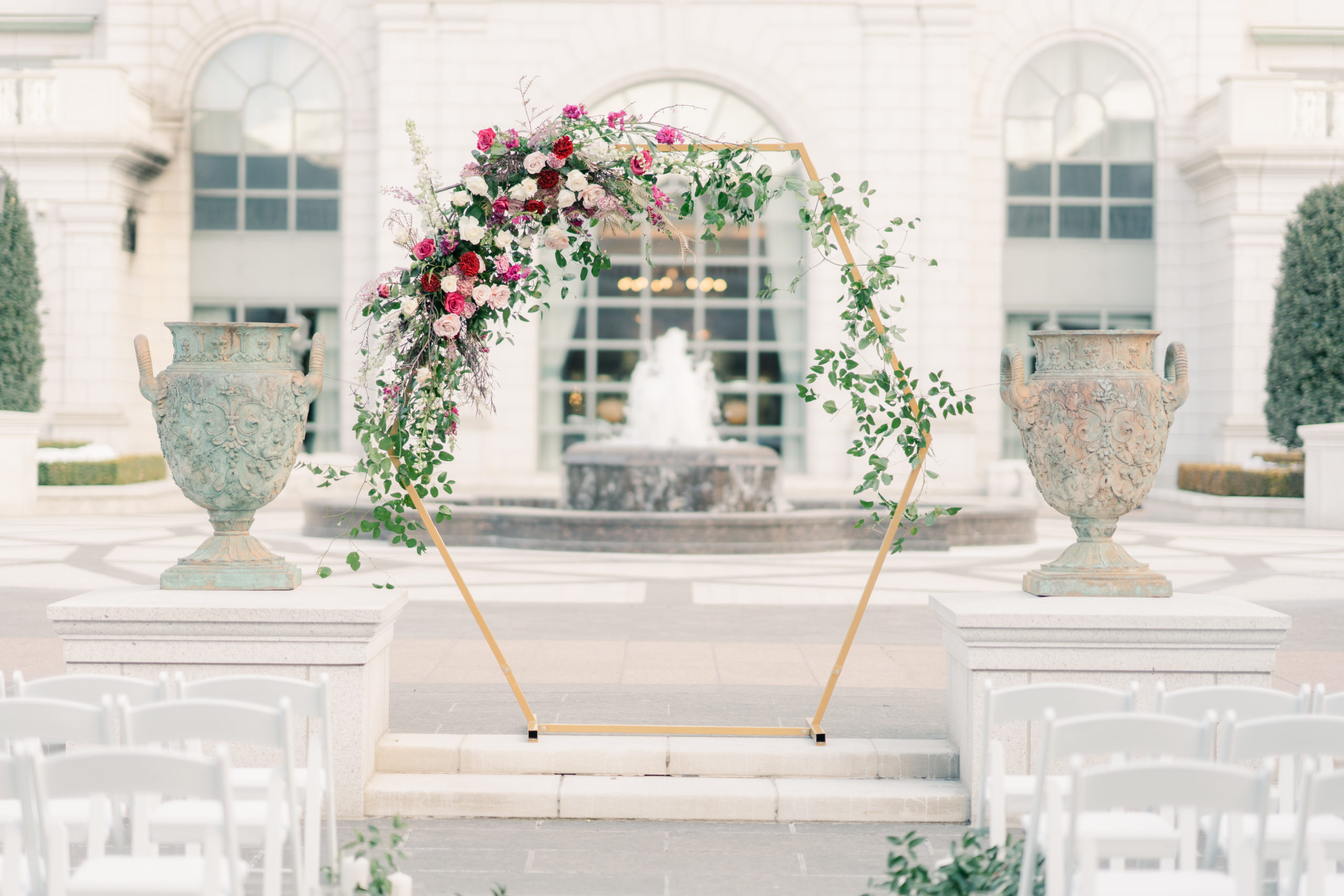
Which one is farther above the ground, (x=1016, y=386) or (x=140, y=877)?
(x=1016, y=386)

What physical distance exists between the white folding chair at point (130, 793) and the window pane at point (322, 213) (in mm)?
23051

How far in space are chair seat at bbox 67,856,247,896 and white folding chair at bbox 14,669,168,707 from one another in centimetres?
77

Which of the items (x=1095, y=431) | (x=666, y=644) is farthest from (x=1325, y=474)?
(x=1095, y=431)

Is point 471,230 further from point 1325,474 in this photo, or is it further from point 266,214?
point 266,214

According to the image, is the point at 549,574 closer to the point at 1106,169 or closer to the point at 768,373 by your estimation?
the point at 768,373

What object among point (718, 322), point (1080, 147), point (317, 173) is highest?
point (1080, 147)

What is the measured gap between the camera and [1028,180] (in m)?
25.9

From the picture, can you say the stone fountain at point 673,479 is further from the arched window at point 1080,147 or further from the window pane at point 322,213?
the arched window at point 1080,147

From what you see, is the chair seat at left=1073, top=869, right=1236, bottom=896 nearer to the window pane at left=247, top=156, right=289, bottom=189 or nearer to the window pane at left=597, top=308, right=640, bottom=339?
the window pane at left=597, top=308, right=640, bottom=339

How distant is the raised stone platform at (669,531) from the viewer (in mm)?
15406

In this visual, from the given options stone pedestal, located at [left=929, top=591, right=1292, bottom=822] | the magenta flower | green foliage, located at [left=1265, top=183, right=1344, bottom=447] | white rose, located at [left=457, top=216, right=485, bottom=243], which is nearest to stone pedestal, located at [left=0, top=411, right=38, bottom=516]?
white rose, located at [left=457, top=216, right=485, bottom=243]

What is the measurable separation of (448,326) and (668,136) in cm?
139

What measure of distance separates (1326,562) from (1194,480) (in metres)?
7.79

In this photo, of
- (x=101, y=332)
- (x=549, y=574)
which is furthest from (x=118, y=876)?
(x=101, y=332)
